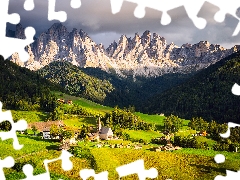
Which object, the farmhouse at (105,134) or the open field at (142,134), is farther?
the open field at (142,134)

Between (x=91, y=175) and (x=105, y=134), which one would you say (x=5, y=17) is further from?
(x=105, y=134)

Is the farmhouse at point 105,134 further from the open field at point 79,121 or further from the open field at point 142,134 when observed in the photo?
the open field at point 79,121

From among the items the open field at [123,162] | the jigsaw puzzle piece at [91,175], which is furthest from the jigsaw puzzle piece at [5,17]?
the open field at [123,162]

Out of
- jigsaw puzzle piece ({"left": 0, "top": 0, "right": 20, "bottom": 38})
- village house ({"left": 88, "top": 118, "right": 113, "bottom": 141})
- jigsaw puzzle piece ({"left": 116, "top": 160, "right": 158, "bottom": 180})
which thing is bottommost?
village house ({"left": 88, "top": 118, "right": 113, "bottom": 141})

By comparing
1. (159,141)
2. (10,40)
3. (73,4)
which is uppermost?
(73,4)

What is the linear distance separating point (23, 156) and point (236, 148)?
5221cm

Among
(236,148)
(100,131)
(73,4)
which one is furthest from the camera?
(100,131)

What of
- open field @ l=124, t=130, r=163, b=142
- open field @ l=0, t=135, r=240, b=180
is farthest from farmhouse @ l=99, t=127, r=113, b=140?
open field @ l=0, t=135, r=240, b=180

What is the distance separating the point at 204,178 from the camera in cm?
5109

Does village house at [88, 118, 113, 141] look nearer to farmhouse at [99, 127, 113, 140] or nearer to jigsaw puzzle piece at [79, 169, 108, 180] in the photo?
farmhouse at [99, 127, 113, 140]

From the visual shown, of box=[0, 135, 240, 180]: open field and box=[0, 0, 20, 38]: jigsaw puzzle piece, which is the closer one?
box=[0, 0, 20, 38]: jigsaw puzzle piece

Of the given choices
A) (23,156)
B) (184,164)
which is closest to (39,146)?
(23,156)

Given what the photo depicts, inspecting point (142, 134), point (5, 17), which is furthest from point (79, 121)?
point (5, 17)

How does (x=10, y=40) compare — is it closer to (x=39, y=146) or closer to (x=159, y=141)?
(x=39, y=146)
